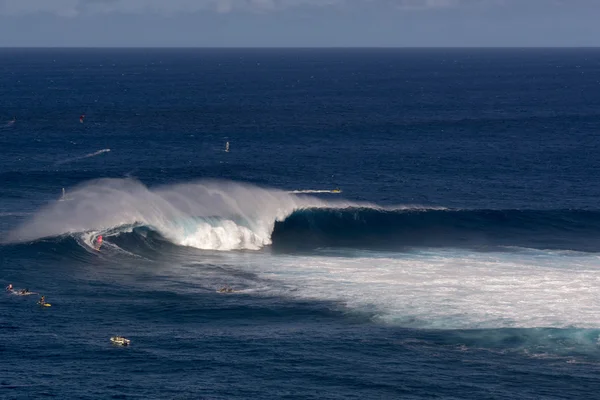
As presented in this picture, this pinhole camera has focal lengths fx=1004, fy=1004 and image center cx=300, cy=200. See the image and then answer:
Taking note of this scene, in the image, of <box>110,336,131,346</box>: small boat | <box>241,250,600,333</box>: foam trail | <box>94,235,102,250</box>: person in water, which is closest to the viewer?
<box>110,336,131,346</box>: small boat

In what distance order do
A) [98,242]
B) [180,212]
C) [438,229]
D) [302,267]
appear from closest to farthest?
[302,267] → [98,242] → [180,212] → [438,229]

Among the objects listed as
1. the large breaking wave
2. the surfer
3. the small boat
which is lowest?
the small boat

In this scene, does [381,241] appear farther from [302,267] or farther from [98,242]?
[98,242]

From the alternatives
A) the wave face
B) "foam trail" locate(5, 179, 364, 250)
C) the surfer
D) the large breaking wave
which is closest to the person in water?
the surfer

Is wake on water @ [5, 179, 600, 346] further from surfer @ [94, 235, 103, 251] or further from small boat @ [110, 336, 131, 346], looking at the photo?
small boat @ [110, 336, 131, 346]

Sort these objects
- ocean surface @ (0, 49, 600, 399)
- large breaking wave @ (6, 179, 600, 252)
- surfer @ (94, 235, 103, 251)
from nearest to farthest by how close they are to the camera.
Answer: ocean surface @ (0, 49, 600, 399) < surfer @ (94, 235, 103, 251) < large breaking wave @ (6, 179, 600, 252)

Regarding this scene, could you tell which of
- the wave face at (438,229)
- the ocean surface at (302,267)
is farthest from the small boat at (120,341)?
the wave face at (438,229)

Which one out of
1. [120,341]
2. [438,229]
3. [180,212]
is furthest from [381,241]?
[120,341]
